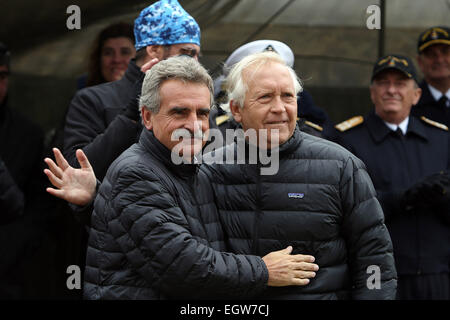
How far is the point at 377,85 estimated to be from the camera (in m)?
3.74

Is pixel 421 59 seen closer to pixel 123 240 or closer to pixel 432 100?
pixel 432 100

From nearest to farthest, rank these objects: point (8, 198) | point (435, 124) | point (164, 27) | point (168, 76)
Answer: point (168, 76), point (164, 27), point (8, 198), point (435, 124)

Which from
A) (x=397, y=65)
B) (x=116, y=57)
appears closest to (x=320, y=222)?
(x=397, y=65)

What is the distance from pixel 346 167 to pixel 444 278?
59.4 inches

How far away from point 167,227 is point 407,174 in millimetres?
1830

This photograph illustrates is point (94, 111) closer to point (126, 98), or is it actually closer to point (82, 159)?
point (126, 98)

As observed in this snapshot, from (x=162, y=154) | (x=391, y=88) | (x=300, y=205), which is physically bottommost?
(x=300, y=205)

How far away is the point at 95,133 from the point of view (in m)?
3.00

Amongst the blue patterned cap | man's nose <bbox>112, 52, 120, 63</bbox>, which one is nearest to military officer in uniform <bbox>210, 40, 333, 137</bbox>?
the blue patterned cap

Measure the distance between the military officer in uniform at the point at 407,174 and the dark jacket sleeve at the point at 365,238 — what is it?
44.1 inches

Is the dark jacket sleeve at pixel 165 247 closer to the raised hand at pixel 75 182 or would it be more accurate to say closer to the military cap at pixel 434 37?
the raised hand at pixel 75 182

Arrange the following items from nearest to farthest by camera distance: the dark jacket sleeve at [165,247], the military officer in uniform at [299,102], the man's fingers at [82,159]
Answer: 1. the dark jacket sleeve at [165,247]
2. the man's fingers at [82,159]
3. the military officer in uniform at [299,102]

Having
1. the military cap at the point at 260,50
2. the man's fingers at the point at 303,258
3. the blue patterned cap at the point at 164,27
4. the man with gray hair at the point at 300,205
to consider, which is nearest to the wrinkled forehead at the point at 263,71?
the man with gray hair at the point at 300,205

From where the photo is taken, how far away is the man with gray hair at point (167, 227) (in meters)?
2.13
